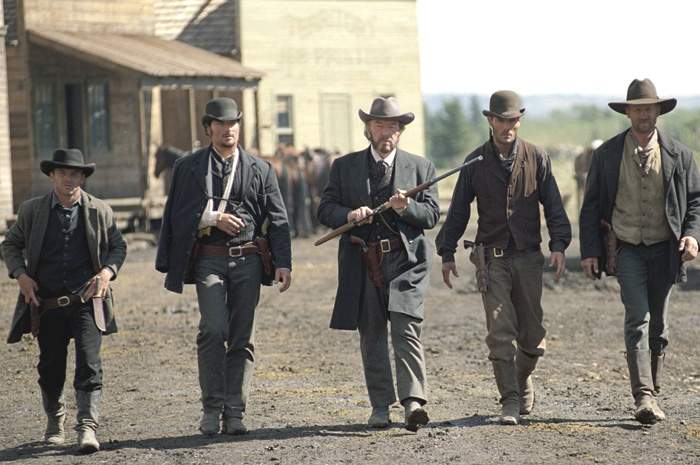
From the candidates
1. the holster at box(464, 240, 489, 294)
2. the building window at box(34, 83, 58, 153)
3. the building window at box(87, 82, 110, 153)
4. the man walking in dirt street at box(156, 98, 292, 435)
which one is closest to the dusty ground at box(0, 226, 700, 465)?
the man walking in dirt street at box(156, 98, 292, 435)

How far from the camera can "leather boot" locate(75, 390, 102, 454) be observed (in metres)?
8.67

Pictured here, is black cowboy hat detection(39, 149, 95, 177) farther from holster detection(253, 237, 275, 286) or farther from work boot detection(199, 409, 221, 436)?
work boot detection(199, 409, 221, 436)

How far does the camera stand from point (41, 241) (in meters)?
8.90

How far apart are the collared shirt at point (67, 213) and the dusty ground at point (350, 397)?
4.12 ft

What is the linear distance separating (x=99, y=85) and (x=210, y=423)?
75.1ft

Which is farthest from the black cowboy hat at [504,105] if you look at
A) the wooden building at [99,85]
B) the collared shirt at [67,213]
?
the wooden building at [99,85]

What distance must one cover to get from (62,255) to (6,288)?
1208 centimetres

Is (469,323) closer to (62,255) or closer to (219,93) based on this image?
(62,255)

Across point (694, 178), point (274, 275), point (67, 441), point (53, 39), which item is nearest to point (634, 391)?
point (694, 178)

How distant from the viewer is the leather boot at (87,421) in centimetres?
867

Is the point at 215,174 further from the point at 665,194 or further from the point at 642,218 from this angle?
the point at 665,194

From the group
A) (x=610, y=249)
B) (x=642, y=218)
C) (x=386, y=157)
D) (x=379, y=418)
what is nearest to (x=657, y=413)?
(x=610, y=249)

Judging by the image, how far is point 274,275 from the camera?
9336 mm

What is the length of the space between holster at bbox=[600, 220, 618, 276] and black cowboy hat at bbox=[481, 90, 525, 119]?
2.89 ft
